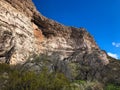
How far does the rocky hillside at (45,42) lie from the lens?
33.4 m

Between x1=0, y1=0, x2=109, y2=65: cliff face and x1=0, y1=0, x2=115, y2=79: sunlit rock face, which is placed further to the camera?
x1=0, y1=0, x2=109, y2=65: cliff face

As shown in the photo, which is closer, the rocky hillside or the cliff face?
the rocky hillside

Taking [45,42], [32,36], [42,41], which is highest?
[32,36]

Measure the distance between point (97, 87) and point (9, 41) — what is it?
16573 millimetres

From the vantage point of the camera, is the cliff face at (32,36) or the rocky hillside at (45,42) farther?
the cliff face at (32,36)

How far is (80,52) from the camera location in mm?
52656

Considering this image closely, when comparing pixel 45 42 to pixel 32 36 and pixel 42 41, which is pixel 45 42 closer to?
pixel 42 41

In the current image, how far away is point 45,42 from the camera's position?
48.8 metres

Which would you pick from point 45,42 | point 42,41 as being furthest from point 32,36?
point 45,42

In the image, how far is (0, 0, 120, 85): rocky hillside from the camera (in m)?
33.4

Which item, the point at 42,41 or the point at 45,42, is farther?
the point at 45,42

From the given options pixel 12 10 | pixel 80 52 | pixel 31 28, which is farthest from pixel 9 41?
pixel 80 52

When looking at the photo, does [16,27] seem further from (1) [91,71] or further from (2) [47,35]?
(1) [91,71]

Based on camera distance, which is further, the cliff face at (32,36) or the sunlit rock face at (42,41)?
the cliff face at (32,36)
